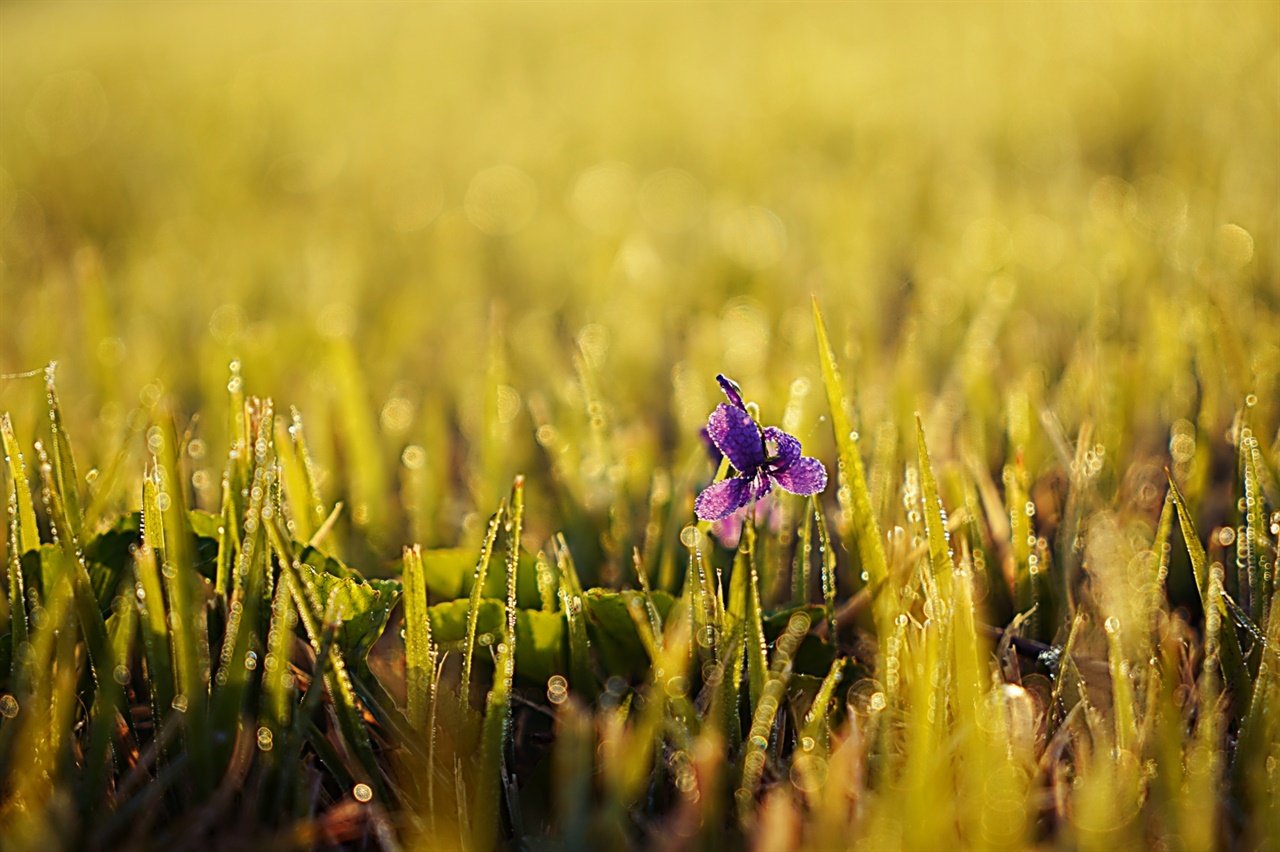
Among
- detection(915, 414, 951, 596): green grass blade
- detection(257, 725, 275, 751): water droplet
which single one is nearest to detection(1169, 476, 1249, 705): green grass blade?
detection(915, 414, 951, 596): green grass blade

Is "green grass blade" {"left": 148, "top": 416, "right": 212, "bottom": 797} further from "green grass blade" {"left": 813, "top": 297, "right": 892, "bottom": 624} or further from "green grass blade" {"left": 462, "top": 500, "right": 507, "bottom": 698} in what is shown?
"green grass blade" {"left": 813, "top": 297, "right": 892, "bottom": 624}

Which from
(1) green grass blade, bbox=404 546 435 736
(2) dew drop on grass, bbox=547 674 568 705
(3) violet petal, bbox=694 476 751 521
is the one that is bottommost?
(2) dew drop on grass, bbox=547 674 568 705

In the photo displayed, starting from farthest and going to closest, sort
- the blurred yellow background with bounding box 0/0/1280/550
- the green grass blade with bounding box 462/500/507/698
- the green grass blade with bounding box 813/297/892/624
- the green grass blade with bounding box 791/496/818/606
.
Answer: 1. the blurred yellow background with bounding box 0/0/1280/550
2. the green grass blade with bounding box 791/496/818/606
3. the green grass blade with bounding box 813/297/892/624
4. the green grass blade with bounding box 462/500/507/698

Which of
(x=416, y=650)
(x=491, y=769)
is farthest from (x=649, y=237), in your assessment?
(x=491, y=769)

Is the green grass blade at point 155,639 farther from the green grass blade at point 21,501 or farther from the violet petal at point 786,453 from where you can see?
the violet petal at point 786,453

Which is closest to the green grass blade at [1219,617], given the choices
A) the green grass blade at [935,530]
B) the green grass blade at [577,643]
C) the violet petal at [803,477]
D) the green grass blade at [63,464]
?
the green grass blade at [935,530]

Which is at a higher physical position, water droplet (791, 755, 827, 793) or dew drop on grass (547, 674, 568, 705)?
dew drop on grass (547, 674, 568, 705)

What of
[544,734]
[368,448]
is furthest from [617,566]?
[368,448]

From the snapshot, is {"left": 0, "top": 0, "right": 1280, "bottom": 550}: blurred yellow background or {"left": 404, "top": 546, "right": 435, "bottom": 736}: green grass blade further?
{"left": 0, "top": 0, "right": 1280, "bottom": 550}: blurred yellow background
